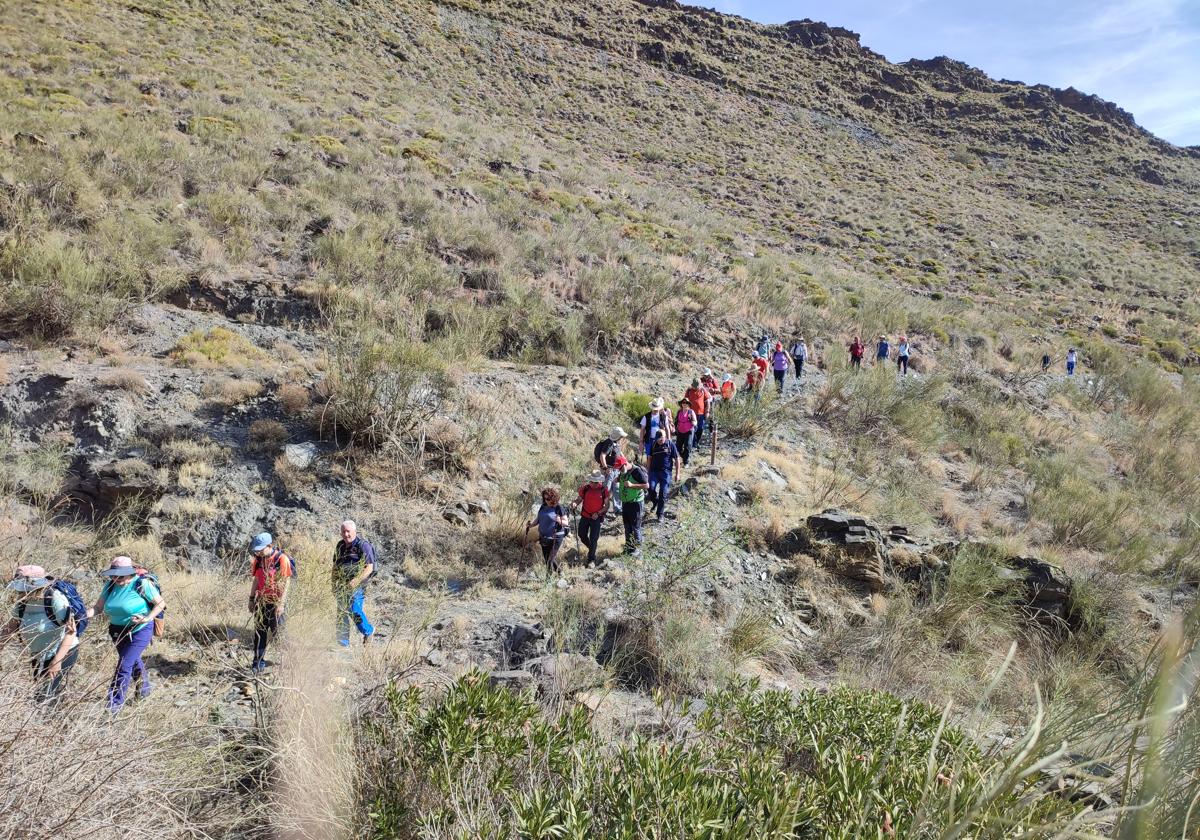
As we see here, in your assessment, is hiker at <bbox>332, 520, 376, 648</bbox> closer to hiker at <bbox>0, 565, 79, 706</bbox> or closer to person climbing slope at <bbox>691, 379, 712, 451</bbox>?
hiker at <bbox>0, 565, 79, 706</bbox>

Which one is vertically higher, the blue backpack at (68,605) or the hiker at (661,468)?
the hiker at (661,468)

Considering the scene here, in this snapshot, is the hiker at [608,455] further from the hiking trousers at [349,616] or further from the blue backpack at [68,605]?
the blue backpack at [68,605]

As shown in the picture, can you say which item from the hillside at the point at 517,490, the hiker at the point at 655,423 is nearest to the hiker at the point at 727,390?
the hillside at the point at 517,490

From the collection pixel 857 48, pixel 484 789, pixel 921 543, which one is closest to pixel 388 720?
pixel 484 789

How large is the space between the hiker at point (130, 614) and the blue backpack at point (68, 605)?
198 millimetres

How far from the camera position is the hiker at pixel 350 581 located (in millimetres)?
5152

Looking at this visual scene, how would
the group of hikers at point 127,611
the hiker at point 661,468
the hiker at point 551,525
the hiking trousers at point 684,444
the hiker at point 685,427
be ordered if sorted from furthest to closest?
the hiking trousers at point 684,444, the hiker at point 685,427, the hiker at point 661,468, the hiker at point 551,525, the group of hikers at point 127,611

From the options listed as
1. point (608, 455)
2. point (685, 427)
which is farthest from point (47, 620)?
point (685, 427)

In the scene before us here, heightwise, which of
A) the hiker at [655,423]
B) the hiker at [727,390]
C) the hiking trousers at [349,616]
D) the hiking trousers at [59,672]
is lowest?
the hiking trousers at [349,616]

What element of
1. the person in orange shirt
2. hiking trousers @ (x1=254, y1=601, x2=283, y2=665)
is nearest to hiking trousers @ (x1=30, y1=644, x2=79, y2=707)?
hiking trousers @ (x1=254, y1=601, x2=283, y2=665)

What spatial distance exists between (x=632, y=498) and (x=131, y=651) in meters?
4.79

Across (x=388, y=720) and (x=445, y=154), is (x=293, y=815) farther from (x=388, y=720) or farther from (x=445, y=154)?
(x=445, y=154)

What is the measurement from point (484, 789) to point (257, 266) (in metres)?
11.8

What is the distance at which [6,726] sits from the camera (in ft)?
8.09
